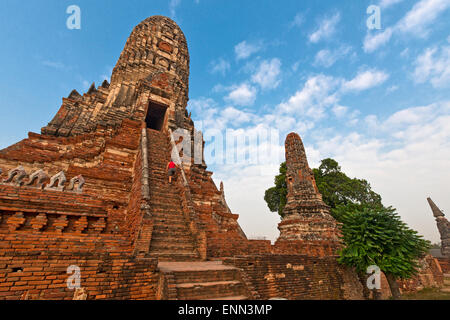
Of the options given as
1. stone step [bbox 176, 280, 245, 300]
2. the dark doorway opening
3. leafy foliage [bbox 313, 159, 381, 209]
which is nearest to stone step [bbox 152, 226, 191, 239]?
stone step [bbox 176, 280, 245, 300]

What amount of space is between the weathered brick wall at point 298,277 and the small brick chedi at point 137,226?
0.03 meters

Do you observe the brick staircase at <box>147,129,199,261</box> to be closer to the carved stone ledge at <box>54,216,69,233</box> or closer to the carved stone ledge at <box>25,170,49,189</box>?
the carved stone ledge at <box>54,216,69,233</box>

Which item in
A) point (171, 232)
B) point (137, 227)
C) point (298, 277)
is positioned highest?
point (137, 227)

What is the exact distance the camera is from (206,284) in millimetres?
4145

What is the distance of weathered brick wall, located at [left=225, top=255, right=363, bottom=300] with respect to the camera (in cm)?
523

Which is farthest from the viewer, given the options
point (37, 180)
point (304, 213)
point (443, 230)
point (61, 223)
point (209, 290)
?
point (443, 230)

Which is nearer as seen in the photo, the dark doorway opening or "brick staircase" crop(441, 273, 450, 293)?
"brick staircase" crop(441, 273, 450, 293)

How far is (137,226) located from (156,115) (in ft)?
44.6

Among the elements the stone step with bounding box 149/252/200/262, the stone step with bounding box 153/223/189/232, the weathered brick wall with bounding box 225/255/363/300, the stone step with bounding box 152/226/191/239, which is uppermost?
the stone step with bounding box 153/223/189/232

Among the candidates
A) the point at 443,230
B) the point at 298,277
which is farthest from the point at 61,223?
the point at 443,230

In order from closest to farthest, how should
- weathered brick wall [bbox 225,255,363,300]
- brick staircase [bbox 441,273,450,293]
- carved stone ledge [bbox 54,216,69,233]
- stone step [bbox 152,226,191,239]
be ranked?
weathered brick wall [bbox 225,255,363,300], carved stone ledge [bbox 54,216,69,233], stone step [bbox 152,226,191,239], brick staircase [bbox 441,273,450,293]

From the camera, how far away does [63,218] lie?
5.54 metres

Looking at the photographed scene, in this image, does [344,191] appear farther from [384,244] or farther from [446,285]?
[384,244]
